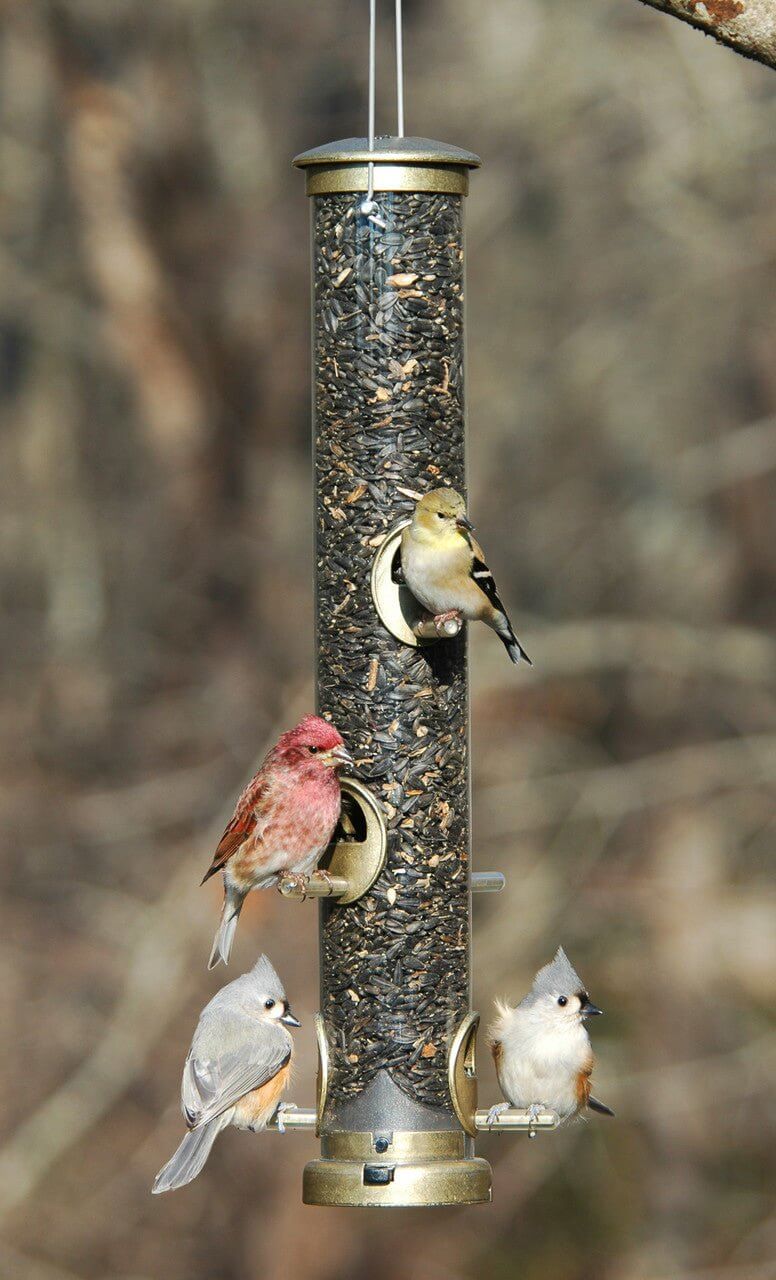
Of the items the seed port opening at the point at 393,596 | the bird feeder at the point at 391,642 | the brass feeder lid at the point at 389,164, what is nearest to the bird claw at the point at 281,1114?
the bird feeder at the point at 391,642

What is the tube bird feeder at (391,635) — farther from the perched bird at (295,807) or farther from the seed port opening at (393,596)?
the perched bird at (295,807)

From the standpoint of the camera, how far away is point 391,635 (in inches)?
332

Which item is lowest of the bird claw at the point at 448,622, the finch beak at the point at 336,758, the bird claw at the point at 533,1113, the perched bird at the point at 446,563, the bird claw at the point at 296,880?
the bird claw at the point at 533,1113

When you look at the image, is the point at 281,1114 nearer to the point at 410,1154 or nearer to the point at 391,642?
the point at 410,1154

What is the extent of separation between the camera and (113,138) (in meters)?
15.8

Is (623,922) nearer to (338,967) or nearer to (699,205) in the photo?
(699,205)

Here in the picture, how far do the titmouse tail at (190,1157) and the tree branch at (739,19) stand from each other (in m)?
4.03

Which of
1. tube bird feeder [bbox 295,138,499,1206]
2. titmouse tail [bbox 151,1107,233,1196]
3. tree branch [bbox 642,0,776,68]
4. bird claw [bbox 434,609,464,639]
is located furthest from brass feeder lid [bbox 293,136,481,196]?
titmouse tail [bbox 151,1107,233,1196]

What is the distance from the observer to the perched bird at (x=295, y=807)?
323 inches

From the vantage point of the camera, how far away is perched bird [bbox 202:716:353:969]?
8.20 metres

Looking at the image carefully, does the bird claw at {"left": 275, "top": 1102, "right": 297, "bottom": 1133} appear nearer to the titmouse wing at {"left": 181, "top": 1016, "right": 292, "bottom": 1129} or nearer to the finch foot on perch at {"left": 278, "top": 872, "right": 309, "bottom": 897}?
the titmouse wing at {"left": 181, "top": 1016, "right": 292, "bottom": 1129}

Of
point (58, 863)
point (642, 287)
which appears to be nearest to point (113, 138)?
point (642, 287)

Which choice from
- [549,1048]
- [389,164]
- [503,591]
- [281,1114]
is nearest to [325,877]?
[281,1114]

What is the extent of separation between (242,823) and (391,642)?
30.8 inches
